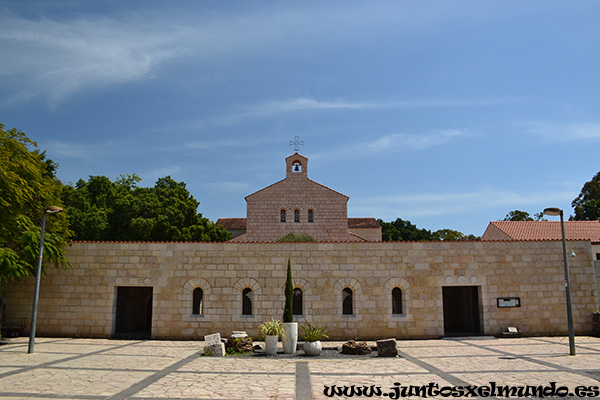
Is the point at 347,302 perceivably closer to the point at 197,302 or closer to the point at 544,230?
the point at 197,302

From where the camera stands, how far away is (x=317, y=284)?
1667cm

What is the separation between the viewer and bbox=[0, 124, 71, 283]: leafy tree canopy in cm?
1371

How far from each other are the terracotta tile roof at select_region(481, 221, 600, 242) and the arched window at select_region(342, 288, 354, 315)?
863 inches

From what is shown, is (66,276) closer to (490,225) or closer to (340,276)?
(340,276)

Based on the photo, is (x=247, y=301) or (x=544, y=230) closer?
(x=247, y=301)

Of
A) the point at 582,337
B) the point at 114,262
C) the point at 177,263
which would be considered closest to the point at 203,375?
the point at 177,263

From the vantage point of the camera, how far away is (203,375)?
9.88m

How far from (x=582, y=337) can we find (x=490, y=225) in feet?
71.8

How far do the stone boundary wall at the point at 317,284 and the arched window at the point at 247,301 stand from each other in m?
0.40

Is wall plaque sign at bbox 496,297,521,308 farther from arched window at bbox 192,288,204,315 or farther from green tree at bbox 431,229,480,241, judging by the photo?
green tree at bbox 431,229,480,241

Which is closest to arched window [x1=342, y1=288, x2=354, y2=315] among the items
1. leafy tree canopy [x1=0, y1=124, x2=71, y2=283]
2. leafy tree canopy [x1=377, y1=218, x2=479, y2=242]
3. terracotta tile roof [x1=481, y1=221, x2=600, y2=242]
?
leafy tree canopy [x1=0, y1=124, x2=71, y2=283]

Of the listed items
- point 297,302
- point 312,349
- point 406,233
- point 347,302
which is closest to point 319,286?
point 297,302

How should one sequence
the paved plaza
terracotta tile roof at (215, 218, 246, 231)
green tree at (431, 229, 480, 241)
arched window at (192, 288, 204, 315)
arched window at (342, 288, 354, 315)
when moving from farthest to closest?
green tree at (431, 229, 480, 241) < terracotta tile roof at (215, 218, 246, 231) < arched window at (192, 288, 204, 315) < arched window at (342, 288, 354, 315) < the paved plaza

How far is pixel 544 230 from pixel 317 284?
1077 inches
